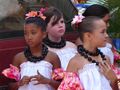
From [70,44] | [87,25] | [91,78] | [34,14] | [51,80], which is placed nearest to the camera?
[91,78]

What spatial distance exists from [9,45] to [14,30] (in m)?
0.25

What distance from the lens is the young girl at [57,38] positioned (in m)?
3.97

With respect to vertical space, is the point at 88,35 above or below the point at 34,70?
above

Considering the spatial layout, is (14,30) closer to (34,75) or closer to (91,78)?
(34,75)

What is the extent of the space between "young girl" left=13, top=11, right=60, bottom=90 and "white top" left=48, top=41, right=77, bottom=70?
0.92 feet

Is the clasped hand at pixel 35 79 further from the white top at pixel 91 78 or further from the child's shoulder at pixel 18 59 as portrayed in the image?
the white top at pixel 91 78

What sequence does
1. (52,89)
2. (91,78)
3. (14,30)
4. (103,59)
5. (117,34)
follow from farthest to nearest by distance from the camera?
(117,34)
(14,30)
(52,89)
(103,59)
(91,78)

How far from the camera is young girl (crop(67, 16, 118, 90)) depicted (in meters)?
3.23

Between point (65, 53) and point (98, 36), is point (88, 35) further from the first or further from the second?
point (65, 53)

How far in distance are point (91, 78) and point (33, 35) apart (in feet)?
2.41

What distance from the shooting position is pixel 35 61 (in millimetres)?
3576

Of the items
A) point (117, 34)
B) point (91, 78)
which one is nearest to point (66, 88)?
point (91, 78)

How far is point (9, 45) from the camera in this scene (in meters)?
3.73

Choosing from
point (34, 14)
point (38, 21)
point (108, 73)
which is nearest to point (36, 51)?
point (38, 21)
